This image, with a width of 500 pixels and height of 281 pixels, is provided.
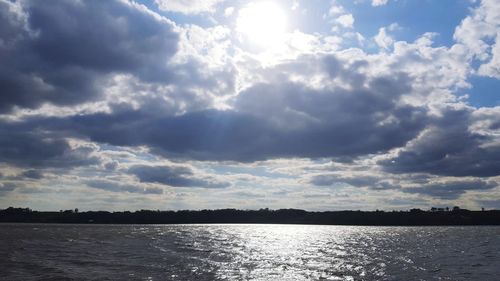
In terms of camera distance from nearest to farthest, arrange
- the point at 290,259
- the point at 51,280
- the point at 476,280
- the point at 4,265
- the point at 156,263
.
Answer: the point at 51,280
the point at 476,280
the point at 4,265
the point at 156,263
the point at 290,259

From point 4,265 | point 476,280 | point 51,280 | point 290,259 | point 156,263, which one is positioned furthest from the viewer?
point 290,259

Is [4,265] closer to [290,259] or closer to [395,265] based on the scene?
[290,259]

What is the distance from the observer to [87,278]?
49188mm

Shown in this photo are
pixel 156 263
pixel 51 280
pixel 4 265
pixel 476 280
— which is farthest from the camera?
pixel 156 263

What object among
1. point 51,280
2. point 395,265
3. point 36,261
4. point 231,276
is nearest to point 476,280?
point 395,265

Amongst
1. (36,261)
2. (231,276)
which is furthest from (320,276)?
(36,261)

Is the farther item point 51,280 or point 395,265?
point 395,265

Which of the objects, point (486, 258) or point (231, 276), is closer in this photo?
point (231, 276)

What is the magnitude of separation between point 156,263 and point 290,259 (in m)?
21.0

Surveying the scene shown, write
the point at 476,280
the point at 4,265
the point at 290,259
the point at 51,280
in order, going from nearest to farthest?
the point at 51,280 < the point at 476,280 < the point at 4,265 < the point at 290,259

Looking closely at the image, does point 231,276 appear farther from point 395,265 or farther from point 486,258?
point 486,258

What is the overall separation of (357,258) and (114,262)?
118 ft

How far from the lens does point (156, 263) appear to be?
65.4 meters

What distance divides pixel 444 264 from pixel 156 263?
3917 cm
